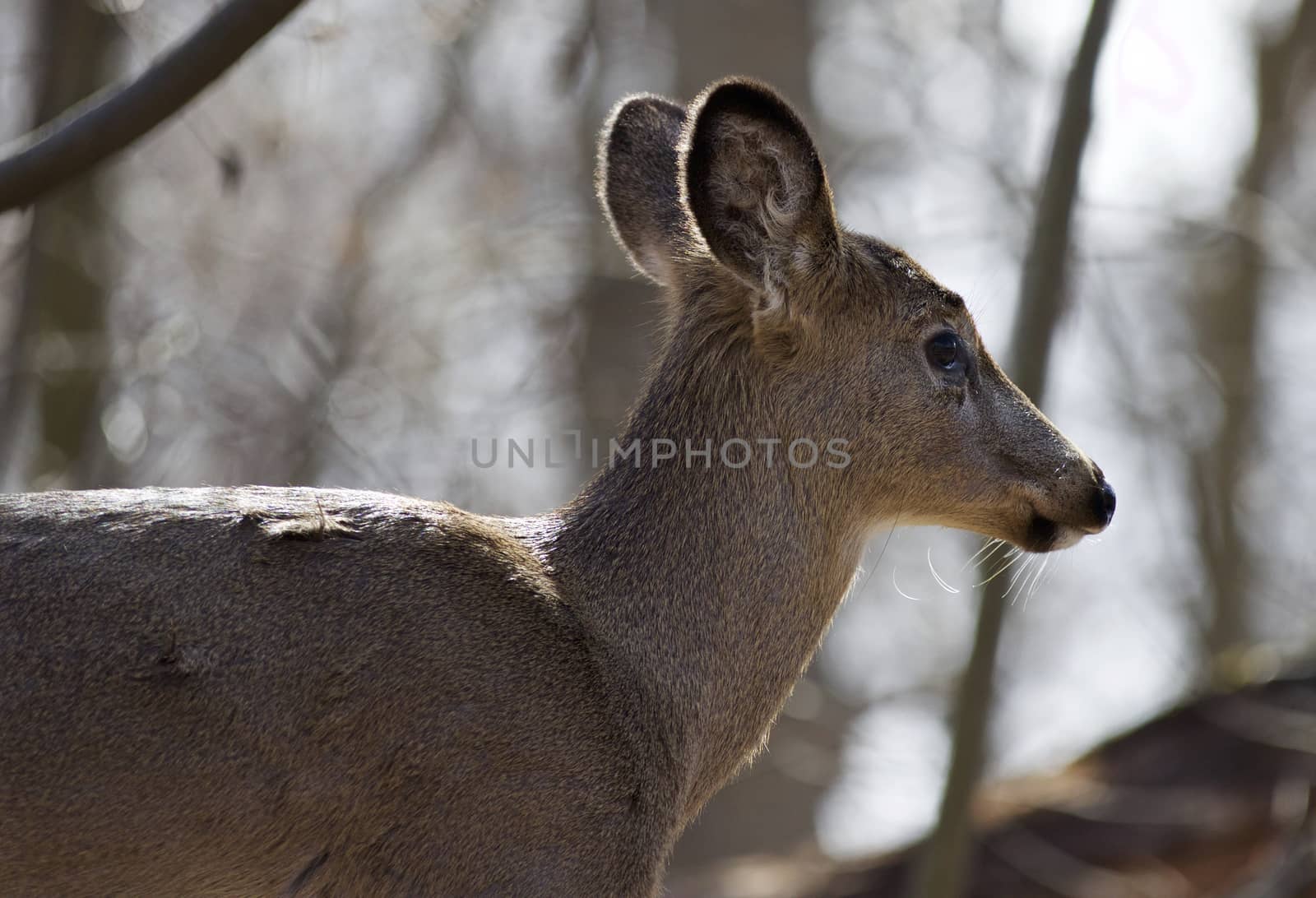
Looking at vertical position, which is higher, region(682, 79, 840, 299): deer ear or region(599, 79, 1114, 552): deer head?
region(682, 79, 840, 299): deer ear

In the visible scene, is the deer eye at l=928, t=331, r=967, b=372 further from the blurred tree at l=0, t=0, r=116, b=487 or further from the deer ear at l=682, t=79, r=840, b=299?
the blurred tree at l=0, t=0, r=116, b=487

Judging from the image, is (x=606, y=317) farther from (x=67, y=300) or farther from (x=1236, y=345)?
(x=1236, y=345)

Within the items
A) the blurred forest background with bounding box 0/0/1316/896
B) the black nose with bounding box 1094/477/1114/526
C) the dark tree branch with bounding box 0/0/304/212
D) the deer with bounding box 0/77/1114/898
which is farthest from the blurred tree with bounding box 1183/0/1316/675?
the dark tree branch with bounding box 0/0/304/212

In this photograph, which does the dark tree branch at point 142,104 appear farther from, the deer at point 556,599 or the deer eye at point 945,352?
the deer eye at point 945,352

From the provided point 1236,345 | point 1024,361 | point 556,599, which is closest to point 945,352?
point 556,599

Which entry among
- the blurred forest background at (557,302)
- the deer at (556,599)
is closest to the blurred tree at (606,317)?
the blurred forest background at (557,302)

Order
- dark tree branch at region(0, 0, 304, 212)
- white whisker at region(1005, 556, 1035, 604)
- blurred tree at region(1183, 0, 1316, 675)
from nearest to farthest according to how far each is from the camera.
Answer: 1. dark tree branch at region(0, 0, 304, 212)
2. white whisker at region(1005, 556, 1035, 604)
3. blurred tree at region(1183, 0, 1316, 675)

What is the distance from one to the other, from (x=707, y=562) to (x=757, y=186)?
3.97 feet

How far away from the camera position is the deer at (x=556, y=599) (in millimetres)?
3820

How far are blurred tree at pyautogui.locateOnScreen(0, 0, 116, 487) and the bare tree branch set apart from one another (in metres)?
5.69

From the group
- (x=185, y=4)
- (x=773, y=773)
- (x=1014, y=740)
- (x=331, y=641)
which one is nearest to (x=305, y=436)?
(x=185, y=4)

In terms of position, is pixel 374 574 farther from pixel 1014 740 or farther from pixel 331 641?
pixel 1014 740

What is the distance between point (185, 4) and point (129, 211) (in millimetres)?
3083

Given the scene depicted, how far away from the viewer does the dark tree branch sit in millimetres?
4586
